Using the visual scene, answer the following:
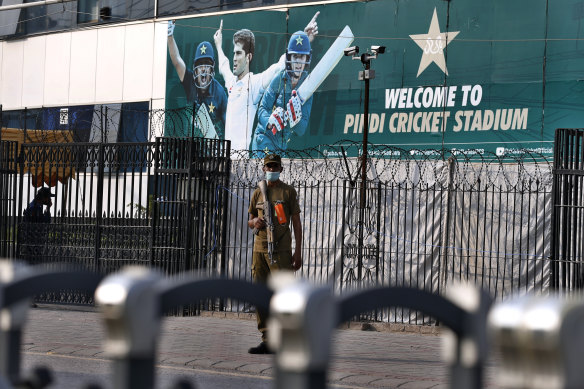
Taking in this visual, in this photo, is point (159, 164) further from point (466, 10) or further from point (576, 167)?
point (466, 10)

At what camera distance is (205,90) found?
95.9ft

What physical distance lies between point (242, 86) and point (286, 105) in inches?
70.9

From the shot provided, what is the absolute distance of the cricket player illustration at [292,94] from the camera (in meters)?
26.4

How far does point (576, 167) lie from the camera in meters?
12.1

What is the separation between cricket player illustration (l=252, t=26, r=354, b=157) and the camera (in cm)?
2641

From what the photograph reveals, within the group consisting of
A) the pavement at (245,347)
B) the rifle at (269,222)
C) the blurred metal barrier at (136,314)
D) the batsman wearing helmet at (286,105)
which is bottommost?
the pavement at (245,347)

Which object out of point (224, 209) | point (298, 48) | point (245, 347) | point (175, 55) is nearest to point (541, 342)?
point (245, 347)

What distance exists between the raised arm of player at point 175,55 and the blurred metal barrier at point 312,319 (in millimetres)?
27878

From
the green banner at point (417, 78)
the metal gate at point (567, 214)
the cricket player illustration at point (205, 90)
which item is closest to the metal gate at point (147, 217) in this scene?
the metal gate at point (567, 214)

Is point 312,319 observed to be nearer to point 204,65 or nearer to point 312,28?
point 312,28

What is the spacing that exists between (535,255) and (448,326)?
11731 mm

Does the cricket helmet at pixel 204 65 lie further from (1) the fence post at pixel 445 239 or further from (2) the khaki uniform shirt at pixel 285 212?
(2) the khaki uniform shirt at pixel 285 212

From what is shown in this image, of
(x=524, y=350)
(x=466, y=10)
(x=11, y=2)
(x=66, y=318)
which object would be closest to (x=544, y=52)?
(x=466, y=10)

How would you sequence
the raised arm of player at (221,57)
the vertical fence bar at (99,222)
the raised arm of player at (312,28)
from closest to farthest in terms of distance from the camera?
the vertical fence bar at (99,222), the raised arm of player at (312,28), the raised arm of player at (221,57)
